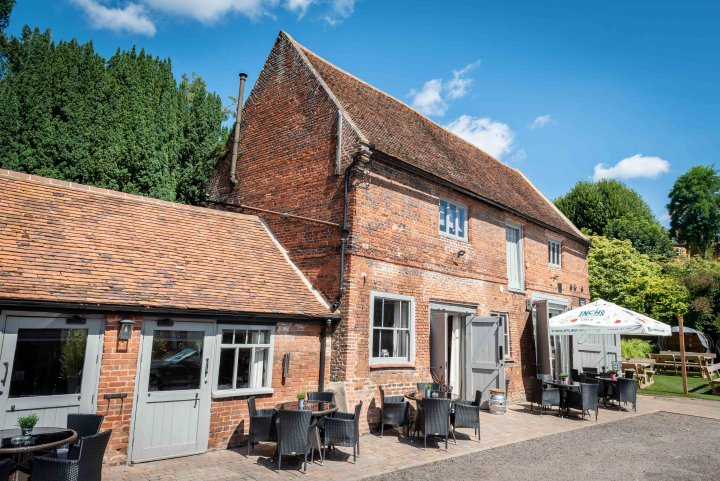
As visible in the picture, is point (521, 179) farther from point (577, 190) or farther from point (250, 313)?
point (577, 190)

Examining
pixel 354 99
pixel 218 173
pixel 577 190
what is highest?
pixel 577 190

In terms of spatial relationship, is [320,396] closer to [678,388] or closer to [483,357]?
[483,357]

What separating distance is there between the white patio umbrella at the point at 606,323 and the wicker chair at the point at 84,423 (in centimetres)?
1265

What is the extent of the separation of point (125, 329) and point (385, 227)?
240 inches

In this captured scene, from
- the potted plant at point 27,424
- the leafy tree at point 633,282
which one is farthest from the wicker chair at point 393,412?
the leafy tree at point 633,282

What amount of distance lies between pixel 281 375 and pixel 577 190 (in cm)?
3742

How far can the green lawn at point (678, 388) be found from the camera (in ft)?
54.2

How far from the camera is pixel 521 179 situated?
2141cm

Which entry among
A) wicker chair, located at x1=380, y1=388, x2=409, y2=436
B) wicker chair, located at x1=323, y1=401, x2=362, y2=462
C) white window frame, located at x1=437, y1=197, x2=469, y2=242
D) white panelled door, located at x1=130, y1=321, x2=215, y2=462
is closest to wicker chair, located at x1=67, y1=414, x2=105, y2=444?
white panelled door, located at x1=130, y1=321, x2=215, y2=462

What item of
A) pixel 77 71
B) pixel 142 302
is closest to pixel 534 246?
pixel 142 302

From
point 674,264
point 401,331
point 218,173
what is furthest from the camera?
point 674,264

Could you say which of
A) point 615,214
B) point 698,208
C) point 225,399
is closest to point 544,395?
point 225,399

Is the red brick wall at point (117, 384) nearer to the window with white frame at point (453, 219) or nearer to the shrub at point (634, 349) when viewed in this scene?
the window with white frame at point (453, 219)

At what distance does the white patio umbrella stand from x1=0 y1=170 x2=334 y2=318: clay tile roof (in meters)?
8.33
